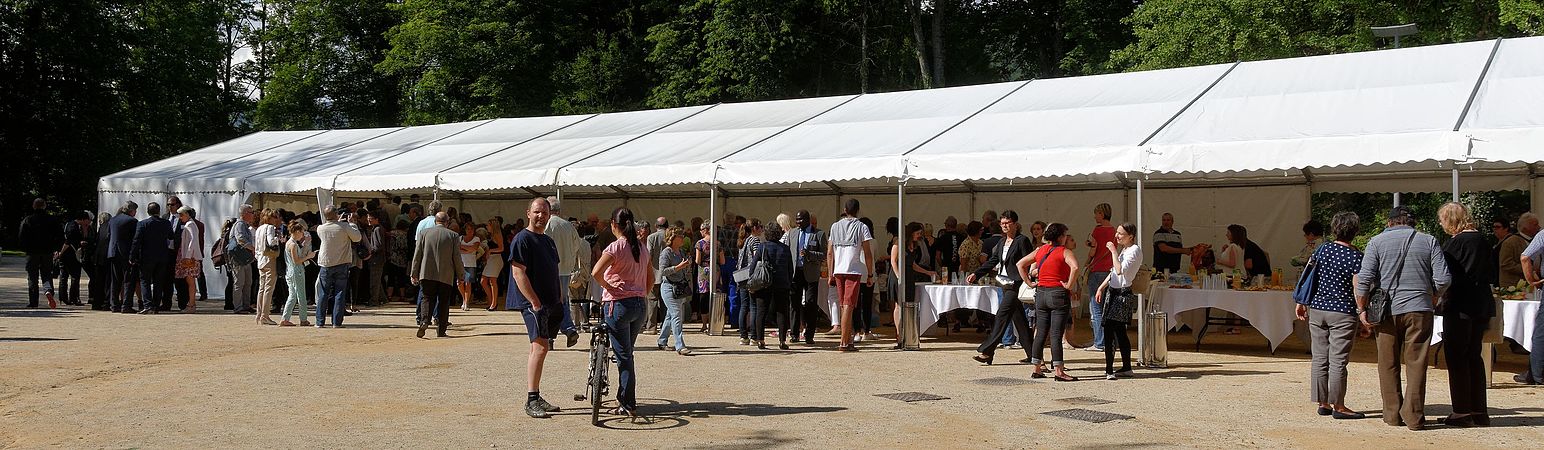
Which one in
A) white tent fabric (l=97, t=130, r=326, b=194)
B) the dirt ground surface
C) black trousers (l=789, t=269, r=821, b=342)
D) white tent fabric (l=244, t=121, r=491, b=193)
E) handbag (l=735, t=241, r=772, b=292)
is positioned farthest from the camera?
white tent fabric (l=97, t=130, r=326, b=194)

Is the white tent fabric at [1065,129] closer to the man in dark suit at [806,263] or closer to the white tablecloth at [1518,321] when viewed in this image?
the man in dark suit at [806,263]

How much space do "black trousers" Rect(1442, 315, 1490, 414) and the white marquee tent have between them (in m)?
2.37

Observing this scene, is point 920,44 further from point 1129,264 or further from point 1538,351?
point 1538,351

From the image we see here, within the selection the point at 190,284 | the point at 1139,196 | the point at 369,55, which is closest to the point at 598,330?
the point at 1139,196

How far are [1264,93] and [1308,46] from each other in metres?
15.1

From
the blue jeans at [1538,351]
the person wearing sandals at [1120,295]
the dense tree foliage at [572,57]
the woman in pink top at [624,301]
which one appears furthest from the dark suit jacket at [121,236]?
the dense tree foliage at [572,57]

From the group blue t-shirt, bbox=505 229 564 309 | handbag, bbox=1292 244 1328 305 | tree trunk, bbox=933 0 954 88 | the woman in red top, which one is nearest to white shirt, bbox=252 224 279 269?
blue t-shirt, bbox=505 229 564 309

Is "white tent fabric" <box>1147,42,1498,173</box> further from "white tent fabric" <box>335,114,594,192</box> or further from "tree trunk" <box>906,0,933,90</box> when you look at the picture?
"tree trunk" <box>906,0,933,90</box>

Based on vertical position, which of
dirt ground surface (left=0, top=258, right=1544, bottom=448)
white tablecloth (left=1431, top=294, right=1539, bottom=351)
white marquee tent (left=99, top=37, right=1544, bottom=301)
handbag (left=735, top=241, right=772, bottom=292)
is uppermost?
white marquee tent (left=99, top=37, right=1544, bottom=301)

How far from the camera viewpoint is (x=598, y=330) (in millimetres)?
7371

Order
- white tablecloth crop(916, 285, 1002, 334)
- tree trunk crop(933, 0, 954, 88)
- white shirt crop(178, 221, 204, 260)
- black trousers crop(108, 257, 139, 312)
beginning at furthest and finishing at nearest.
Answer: tree trunk crop(933, 0, 954, 88) < white shirt crop(178, 221, 204, 260) < black trousers crop(108, 257, 139, 312) < white tablecloth crop(916, 285, 1002, 334)

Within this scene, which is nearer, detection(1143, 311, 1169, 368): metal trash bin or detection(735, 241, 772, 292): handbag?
detection(1143, 311, 1169, 368): metal trash bin

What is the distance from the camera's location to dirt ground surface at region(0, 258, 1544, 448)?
6.71 metres

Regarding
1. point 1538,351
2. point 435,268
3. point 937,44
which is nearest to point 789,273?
point 435,268
